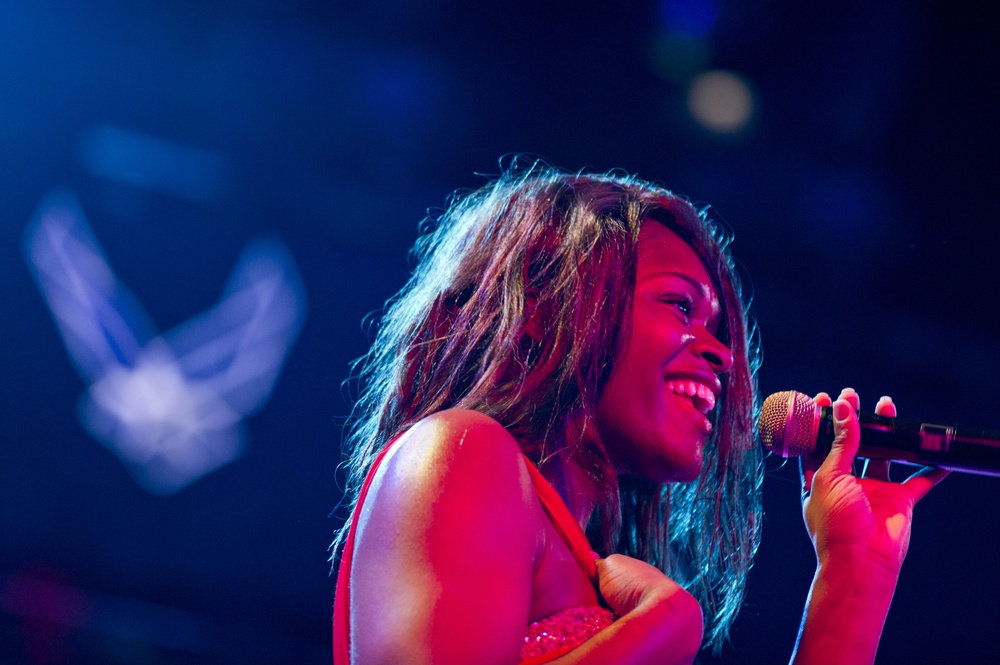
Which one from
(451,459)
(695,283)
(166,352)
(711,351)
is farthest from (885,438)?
(166,352)

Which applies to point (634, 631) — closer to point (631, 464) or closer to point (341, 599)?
point (341, 599)

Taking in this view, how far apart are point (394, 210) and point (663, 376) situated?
97.2 inches

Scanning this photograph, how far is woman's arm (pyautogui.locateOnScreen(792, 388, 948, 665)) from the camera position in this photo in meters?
1.45

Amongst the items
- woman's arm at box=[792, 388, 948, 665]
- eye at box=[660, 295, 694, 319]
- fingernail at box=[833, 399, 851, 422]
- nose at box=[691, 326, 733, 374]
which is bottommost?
woman's arm at box=[792, 388, 948, 665]

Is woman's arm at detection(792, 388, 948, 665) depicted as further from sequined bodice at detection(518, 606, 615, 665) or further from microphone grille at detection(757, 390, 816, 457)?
sequined bodice at detection(518, 606, 615, 665)

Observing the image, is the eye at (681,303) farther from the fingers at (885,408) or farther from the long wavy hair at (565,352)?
the fingers at (885,408)

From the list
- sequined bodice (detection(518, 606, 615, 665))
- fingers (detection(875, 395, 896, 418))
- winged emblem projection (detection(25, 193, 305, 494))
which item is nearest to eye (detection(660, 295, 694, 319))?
fingers (detection(875, 395, 896, 418))

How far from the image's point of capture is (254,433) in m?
3.75

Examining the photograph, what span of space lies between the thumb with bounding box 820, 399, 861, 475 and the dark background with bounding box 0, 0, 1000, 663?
182 cm

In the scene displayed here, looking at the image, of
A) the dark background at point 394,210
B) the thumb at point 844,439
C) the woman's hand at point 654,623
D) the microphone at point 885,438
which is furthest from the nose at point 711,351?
the dark background at point 394,210

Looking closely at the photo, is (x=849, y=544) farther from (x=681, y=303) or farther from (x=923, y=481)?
(x=681, y=303)

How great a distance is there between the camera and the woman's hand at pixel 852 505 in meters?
1.51

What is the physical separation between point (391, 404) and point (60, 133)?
125 inches

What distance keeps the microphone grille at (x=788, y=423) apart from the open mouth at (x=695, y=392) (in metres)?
0.10
